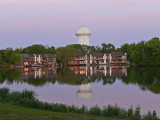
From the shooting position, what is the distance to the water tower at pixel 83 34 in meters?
135

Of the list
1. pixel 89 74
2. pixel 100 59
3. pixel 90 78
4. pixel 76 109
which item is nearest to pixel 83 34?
pixel 100 59

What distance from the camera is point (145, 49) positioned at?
8581 cm

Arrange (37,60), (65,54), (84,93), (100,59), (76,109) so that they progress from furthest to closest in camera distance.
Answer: (100,59) → (37,60) → (65,54) → (84,93) → (76,109)

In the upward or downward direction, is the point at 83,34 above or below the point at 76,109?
above

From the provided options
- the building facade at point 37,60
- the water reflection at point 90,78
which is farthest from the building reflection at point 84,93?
the building facade at point 37,60

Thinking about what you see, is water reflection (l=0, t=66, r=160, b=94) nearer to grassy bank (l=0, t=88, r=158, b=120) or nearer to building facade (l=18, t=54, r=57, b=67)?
grassy bank (l=0, t=88, r=158, b=120)

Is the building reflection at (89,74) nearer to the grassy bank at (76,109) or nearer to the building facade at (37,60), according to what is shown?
the grassy bank at (76,109)

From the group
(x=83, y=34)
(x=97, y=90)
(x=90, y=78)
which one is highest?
(x=83, y=34)

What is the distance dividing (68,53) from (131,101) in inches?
3009

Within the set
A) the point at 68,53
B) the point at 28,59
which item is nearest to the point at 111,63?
the point at 68,53

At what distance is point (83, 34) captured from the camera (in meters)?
136

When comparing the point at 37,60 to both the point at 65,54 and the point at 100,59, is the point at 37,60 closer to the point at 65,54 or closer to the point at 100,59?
the point at 65,54

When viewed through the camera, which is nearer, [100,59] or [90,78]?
[90,78]

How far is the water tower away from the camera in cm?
13523
